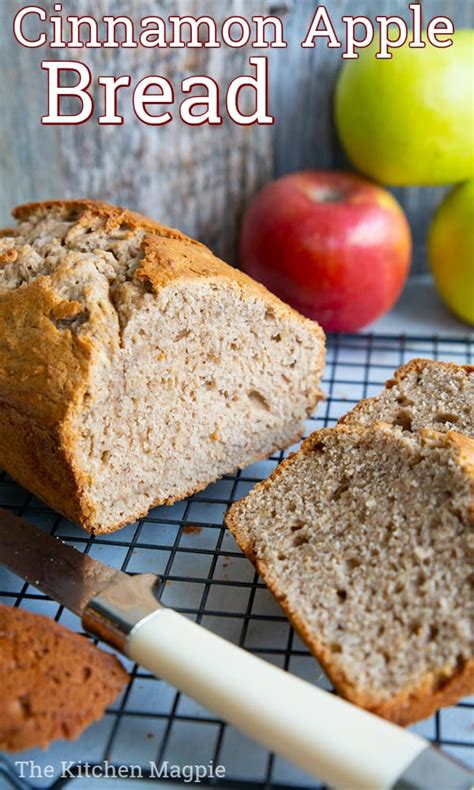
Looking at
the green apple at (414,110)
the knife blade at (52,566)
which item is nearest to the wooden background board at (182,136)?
the green apple at (414,110)

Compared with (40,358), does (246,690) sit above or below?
below

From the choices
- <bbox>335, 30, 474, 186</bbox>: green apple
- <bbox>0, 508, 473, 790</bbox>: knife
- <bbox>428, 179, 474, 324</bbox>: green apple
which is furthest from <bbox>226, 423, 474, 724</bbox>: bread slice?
<bbox>335, 30, 474, 186</bbox>: green apple

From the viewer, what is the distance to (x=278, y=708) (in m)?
1.67

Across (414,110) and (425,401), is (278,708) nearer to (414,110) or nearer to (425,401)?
(425,401)

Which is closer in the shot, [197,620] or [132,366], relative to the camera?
[197,620]

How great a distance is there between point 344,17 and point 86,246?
5.72 ft

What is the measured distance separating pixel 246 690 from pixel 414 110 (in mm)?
2394

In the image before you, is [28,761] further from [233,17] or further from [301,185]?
[233,17]

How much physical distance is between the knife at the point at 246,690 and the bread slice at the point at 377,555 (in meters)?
0.12

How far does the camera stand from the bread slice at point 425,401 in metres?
2.44

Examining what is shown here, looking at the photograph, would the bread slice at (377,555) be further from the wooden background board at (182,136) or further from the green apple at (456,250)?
the wooden background board at (182,136)

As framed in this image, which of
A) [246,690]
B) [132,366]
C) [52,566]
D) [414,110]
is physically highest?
[414,110]

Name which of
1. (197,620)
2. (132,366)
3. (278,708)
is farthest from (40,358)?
(278,708)

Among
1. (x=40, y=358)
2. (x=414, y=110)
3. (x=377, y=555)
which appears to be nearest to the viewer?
(x=377, y=555)
